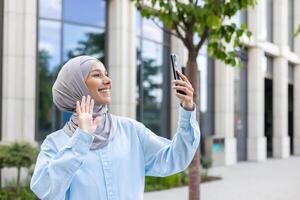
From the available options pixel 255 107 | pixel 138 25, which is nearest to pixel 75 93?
pixel 138 25

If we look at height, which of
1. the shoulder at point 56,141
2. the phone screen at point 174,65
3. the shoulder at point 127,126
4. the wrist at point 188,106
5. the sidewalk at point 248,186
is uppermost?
the phone screen at point 174,65

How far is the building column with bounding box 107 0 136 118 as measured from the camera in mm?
14680

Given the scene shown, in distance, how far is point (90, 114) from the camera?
2.27m

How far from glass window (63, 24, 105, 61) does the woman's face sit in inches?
471

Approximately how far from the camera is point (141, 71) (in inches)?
664

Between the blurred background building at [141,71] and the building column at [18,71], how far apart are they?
0.9 inches

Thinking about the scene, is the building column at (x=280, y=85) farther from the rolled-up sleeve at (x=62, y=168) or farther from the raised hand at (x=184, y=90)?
the rolled-up sleeve at (x=62, y=168)

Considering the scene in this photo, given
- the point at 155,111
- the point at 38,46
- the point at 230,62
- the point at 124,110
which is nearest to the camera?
the point at 230,62

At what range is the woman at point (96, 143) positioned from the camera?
7.36ft

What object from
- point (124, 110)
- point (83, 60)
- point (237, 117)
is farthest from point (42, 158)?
point (237, 117)

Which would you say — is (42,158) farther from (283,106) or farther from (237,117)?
(283,106)

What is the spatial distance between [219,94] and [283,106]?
6.46 m

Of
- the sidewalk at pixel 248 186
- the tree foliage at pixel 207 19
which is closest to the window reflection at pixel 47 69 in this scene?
the sidewalk at pixel 248 186

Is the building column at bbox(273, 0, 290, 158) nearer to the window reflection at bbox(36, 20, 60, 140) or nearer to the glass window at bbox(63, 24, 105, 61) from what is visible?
the glass window at bbox(63, 24, 105, 61)
